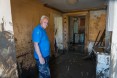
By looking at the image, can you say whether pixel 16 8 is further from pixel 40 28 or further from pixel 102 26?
pixel 102 26

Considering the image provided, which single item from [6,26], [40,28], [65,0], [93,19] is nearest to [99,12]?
[93,19]

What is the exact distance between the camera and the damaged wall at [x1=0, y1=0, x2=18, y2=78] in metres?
0.94

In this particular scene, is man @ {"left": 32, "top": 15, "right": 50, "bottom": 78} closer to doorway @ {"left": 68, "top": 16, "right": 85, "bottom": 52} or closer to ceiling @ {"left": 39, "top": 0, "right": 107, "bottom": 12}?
ceiling @ {"left": 39, "top": 0, "right": 107, "bottom": 12}

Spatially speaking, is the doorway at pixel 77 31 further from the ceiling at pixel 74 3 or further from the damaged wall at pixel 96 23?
the ceiling at pixel 74 3

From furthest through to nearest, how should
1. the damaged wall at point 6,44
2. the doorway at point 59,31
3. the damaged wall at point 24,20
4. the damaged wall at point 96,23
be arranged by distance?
the doorway at point 59,31 → the damaged wall at point 96,23 → the damaged wall at point 24,20 → the damaged wall at point 6,44

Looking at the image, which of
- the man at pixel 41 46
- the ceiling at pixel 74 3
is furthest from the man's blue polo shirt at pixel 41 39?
the ceiling at pixel 74 3

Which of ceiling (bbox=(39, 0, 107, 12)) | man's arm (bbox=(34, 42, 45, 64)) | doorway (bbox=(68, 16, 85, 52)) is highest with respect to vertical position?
ceiling (bbox=(39, 0, 107, 12))

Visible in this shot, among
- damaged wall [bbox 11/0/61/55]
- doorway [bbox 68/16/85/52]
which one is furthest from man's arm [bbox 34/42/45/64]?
doorway [bbox 68/16/85/52]

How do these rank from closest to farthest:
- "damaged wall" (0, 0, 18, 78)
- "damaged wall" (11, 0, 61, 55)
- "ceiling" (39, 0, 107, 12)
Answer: "damaged wall" (0, 0, 18, 78), "damaged wall" (11, 0, 61, 55), "ceiling" (39, 0, 107, 12)

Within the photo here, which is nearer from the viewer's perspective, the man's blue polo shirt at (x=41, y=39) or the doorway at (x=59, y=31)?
the man's blue polo shirt at (x=41, y=39)

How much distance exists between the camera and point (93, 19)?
447cm

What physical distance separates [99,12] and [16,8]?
3.40m

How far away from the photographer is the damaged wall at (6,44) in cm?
94

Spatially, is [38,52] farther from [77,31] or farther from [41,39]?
[77,31]
